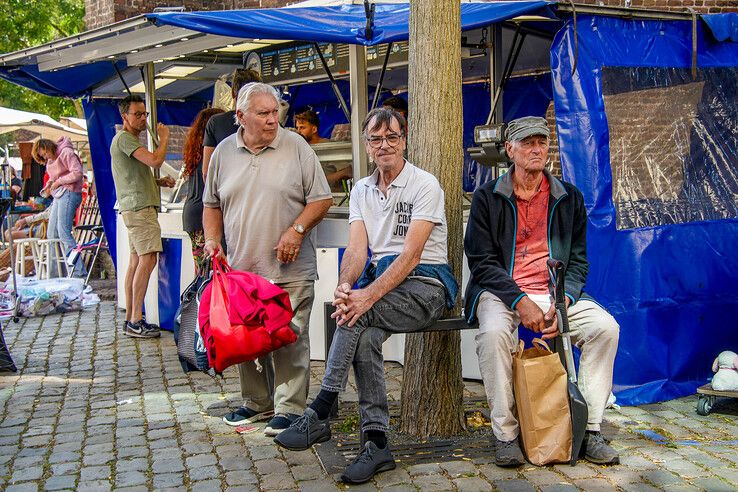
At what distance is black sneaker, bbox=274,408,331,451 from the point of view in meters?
4.76

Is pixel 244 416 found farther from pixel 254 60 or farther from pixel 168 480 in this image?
pixel 254 60

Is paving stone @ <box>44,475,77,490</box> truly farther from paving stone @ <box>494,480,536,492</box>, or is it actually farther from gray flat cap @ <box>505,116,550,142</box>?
gray flat cap @ <box>505,116,550,142</box>

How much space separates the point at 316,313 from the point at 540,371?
2.96 m

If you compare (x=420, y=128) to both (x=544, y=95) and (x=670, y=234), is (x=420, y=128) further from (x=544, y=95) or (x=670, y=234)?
(x=544, y=95)

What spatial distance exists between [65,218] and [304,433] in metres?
8.18

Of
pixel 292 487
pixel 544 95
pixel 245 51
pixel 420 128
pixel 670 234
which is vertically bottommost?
pixel 292 487

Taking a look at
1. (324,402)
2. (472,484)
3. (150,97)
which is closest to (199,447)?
(324,402)

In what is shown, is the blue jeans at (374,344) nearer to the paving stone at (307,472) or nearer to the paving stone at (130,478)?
the paving stone at (307,472)

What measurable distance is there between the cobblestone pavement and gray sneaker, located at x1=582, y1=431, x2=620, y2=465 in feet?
0.18

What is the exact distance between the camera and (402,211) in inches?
183

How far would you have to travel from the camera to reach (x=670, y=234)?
19.4ft

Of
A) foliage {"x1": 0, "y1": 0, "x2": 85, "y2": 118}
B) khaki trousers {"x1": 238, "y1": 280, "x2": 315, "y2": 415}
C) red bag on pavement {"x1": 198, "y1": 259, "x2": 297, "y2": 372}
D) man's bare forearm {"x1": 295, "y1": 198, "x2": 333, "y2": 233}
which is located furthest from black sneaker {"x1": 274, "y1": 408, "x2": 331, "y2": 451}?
foliage {"x1": 0, "y1": 0, "x2": 85, "y2": 118}

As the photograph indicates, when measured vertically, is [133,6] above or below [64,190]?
above

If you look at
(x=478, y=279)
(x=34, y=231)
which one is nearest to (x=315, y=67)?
(x=478, y=279)
